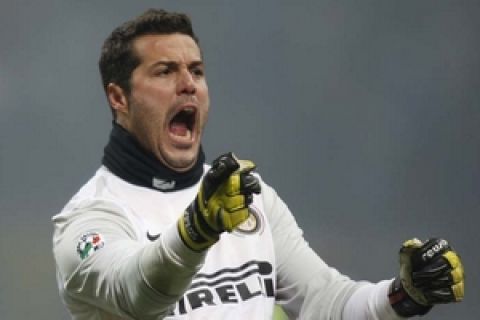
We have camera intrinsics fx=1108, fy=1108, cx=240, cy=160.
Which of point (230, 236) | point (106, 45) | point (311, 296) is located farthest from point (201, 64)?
point (311, 296)

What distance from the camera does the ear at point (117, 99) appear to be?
4121 mm

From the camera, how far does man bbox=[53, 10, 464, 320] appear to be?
3.56 metres

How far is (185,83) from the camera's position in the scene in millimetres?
4016

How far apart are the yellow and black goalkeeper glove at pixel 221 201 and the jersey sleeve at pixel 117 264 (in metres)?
0.07

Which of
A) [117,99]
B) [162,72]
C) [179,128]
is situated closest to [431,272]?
[179,128]

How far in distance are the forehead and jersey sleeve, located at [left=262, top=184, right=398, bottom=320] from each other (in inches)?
25.2

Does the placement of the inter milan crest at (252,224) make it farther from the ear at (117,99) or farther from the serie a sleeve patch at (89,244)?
the serie a sleeve patch at (89,244)

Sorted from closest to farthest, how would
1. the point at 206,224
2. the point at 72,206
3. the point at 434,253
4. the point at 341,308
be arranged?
the point at 206,224 < the point at 434,253 < the point at 72,206 < the point at 341,308

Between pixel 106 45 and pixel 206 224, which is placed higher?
pixel 106 45

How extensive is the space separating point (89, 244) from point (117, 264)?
23 cm

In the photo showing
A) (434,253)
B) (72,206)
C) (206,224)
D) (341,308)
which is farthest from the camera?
(341,308)

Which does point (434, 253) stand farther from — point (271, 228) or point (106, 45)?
point (106, 45)

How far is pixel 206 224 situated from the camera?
3.04 metres

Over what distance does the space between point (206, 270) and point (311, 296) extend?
0.46 metres
